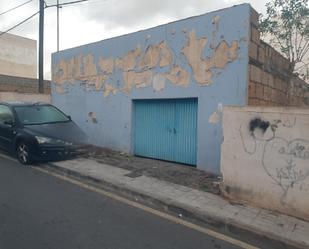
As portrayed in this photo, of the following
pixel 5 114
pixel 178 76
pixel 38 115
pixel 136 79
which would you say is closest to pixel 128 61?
pixel 136 79

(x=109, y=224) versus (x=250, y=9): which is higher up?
(x=250, y=9)

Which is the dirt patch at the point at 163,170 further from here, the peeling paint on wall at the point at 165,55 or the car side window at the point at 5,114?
the peeling paint on wall at the point at 165,55

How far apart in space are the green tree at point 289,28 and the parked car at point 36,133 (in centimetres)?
602

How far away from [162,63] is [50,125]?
3448 mm

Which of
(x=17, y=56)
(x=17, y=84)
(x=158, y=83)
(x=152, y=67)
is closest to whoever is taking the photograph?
(x=158, y=83)

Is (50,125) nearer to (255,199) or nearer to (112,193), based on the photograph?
(112,193)

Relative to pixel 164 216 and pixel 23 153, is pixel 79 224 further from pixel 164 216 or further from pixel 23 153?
pixel 23 153

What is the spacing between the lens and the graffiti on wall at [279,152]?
458cm

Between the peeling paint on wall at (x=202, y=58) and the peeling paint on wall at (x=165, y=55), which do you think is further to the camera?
the peeling paint on wall at (x=165, y=55)

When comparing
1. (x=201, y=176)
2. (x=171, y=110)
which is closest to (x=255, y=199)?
(x=201, y=176)

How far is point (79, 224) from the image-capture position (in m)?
4.27

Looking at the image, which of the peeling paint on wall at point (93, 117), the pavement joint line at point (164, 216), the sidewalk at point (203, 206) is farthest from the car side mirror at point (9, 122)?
the peeling paint on wall at point (93, 117)

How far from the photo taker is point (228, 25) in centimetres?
685

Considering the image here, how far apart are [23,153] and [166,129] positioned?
12.3ft
